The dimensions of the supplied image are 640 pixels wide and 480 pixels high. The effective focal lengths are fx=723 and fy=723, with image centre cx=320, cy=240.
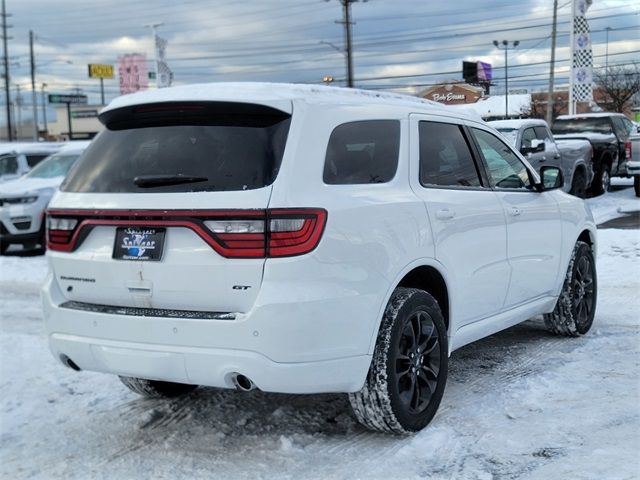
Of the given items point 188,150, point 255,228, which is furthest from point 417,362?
point 188,150

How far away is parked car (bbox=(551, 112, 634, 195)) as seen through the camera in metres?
17.1

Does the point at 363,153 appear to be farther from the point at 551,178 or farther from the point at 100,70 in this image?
the point at 100,70

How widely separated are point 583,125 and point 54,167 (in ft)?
42.6

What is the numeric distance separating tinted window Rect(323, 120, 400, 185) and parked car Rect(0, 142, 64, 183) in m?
13.0

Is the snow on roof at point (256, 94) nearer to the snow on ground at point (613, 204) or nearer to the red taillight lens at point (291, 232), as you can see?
the red taillight lens at point (291, 232)

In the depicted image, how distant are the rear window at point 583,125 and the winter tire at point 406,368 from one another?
15.8 meters

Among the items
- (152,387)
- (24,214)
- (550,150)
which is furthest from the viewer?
(550,150)

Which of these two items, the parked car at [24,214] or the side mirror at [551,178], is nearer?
the side mirror at [551,178]

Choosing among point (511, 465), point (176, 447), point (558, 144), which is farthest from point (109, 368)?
point (558, 144)

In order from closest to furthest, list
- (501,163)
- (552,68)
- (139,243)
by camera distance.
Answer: (139,243) < (501,163) < (552,68)

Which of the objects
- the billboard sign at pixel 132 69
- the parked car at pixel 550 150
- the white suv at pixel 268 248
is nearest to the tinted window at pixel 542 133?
the parked car at pixel 550 150

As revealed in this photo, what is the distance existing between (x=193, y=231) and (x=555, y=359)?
10.4 ft

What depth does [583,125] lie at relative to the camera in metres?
18.8

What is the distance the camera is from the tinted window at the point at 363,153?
3705mm
